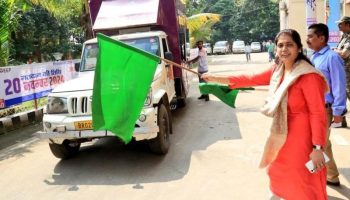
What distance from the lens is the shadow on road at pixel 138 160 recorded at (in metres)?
5.48

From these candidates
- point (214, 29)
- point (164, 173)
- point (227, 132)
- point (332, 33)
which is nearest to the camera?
point (164, 173)

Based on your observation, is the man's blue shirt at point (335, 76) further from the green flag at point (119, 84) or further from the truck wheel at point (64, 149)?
the truck wheel at point (64, 149)

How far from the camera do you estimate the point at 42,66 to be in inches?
439

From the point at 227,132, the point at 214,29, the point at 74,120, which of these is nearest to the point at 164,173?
the point at 74,120

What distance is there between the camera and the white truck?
227 inches

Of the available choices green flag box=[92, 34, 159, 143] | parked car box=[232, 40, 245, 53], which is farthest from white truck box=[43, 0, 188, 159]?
parked car box=[232, 40, 245, 53]

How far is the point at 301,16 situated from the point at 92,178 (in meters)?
21.3

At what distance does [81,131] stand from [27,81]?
5.36 metres

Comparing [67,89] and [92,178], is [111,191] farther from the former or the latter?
[67,89]

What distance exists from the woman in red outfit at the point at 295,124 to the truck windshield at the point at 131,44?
4944mm

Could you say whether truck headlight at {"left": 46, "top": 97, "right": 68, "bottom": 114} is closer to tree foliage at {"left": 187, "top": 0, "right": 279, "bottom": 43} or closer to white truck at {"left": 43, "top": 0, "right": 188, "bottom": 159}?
white truck at {"left": 43, "top": 0, "right": 188, "bottom": 159}

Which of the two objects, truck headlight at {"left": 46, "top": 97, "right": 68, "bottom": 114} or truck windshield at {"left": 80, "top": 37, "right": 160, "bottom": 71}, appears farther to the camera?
truck windshield at {"left": 80, "top": 37, "right": 160, "bottom": 71}

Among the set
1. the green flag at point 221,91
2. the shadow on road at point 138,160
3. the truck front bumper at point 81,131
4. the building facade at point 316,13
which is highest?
the building facade at point 316,13

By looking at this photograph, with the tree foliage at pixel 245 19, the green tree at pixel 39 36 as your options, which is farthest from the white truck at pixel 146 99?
the tree foliage at pixel 245 19
